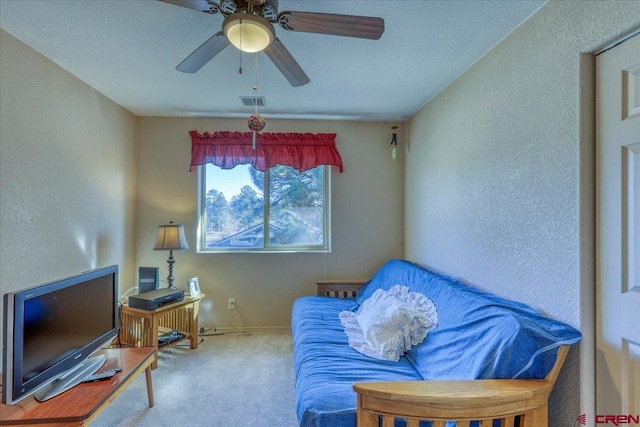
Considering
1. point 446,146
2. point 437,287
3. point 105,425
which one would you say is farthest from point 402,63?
point 105,425

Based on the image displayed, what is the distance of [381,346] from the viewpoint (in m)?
1.86

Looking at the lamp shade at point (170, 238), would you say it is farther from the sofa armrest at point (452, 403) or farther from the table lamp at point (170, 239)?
the sofa armrest at point (452, 403)

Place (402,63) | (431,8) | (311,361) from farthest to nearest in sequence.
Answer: (402,63) → (311,361) → (431,8)

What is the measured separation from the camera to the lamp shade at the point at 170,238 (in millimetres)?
2797

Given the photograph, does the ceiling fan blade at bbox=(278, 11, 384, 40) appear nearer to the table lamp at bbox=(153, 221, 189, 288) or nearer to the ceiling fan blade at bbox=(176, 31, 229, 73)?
the ceiling fan blade at bbox=(176, 31, 229, 73)

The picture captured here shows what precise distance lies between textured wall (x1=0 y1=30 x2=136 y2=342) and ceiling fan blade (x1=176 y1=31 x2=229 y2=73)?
1.13 m

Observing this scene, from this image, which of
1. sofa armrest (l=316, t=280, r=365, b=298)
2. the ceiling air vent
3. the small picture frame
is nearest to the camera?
the ceiling air vent

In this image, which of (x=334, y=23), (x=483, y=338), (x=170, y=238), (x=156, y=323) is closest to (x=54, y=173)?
(x=170, y=238)

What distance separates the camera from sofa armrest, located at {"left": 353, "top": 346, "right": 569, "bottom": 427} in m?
1.09

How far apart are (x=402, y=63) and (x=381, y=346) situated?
6.30 feet

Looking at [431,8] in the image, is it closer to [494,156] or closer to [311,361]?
[494,156]

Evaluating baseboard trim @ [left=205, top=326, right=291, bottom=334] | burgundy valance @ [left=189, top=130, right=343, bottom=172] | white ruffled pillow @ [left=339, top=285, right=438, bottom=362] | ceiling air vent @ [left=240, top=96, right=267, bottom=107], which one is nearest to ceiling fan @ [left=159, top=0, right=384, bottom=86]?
ceiling air vent @ [left=240, top=96, right=267, bottom=107]

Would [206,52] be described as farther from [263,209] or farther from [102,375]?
[263,209]

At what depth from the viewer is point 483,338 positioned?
143 centimetres
